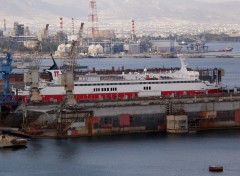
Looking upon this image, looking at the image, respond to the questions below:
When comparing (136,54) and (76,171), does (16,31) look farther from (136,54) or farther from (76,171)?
(76,171)

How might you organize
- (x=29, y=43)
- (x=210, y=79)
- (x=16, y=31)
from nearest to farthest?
1. (x=210, y=79)
2. (x=29, y=43)
3. (x=16, y=31)

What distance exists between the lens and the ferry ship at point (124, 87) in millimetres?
54656

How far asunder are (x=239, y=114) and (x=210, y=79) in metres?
15.2

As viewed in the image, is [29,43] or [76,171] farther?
[29,43]

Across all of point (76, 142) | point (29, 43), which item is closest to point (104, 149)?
point (76, 142)

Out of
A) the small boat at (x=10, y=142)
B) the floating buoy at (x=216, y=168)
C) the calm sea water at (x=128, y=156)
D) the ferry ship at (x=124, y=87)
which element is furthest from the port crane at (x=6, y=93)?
the floating buoy at (x=216, y=168)

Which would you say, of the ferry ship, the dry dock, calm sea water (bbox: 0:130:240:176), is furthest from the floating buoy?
the ferry ship

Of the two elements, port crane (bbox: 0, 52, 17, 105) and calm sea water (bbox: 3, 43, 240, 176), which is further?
→ port crane (bbox: 0, 52, 17, 105)

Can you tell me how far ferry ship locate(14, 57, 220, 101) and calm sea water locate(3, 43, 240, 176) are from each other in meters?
7.62

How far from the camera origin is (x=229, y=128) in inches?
1954

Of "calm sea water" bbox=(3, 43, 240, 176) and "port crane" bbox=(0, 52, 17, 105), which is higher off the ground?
"port crane" bbox=(0, 52, 17, 105)

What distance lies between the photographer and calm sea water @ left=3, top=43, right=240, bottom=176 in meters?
39.2

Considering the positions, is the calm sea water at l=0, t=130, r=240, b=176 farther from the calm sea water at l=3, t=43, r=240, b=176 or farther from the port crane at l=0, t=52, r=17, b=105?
the port crane at l=0, t=52, r=17, b=105

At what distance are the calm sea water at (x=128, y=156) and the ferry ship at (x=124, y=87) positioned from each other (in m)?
7.62
